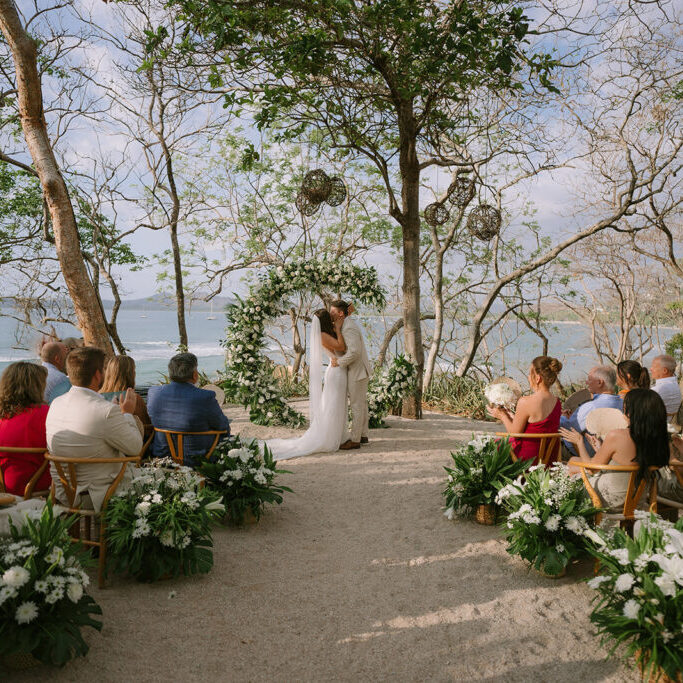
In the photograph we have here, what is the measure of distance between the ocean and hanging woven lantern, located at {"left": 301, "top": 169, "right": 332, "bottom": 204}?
8.51 feet

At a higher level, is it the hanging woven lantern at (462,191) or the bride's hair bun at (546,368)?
the hanging woven lantern at (462,191)

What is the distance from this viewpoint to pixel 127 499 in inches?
139

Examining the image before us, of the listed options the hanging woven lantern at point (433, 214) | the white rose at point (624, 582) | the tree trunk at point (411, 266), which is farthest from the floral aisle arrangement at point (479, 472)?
the hanging woven lantern at point (433, 214)

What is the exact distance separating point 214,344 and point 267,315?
6705 cm

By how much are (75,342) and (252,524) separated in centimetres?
297

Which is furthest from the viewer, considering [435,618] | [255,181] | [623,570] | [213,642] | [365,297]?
[255,181]

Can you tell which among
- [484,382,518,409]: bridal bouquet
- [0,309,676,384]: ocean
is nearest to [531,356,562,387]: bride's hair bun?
[484,382,518,409]: bridal bouquet

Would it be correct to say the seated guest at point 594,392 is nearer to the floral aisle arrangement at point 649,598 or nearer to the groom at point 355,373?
the floral aisle arrangement at point 649,598

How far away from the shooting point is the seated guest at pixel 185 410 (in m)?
4.57

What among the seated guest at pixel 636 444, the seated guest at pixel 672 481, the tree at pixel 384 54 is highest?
the tree at pixel 384 54

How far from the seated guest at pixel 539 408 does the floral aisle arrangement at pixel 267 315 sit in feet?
13.3

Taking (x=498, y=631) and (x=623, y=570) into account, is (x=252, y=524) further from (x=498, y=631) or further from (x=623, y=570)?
(x=623, y=570)

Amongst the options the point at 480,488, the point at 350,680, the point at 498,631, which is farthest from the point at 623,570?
the point at 480,488

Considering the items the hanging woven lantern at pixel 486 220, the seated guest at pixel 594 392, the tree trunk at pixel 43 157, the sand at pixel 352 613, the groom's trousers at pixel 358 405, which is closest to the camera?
the sand at pixel 352 613
